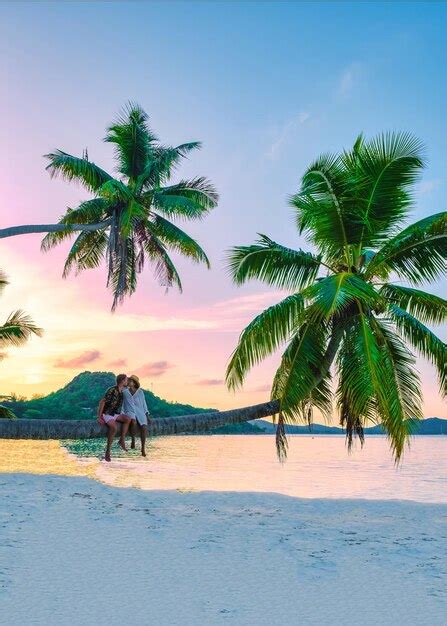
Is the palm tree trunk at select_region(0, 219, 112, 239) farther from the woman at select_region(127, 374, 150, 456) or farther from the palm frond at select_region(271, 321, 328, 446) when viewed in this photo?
the palm frond at select_region(271, 321, 328, 446)

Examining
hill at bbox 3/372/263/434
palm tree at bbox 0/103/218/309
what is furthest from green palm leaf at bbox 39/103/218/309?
hill at bbox 3/372/263/434

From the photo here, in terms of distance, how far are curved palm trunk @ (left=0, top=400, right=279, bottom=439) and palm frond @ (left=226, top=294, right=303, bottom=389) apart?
63cm

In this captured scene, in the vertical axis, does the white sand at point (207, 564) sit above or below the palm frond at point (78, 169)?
below

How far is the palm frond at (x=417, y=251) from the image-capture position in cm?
1168

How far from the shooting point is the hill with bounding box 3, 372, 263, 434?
2559 inches

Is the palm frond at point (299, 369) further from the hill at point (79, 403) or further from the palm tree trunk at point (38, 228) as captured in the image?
the hill at point (79, 403)

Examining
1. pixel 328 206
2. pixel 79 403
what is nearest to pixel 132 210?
pixel 328 206

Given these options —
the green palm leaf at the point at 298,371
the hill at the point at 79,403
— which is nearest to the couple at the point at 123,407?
the green palm leaf at the point at 298,371

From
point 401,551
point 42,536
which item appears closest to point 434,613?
point 401,551

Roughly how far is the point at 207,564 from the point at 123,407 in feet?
14.0

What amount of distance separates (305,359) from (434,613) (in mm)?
5857

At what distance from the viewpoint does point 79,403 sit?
2820 inches

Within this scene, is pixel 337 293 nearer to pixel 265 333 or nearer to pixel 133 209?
pixel 265 333

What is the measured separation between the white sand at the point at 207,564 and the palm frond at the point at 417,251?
15.7 ft
